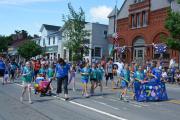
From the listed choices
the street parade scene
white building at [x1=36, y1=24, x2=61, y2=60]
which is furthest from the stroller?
white building at [x1=36, y1=24, x2=61, y2=60]

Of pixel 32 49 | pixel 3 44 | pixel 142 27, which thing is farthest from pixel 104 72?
pixel 3 44

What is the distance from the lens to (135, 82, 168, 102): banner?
16922 millimetres

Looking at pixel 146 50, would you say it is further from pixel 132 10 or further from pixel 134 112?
pixel 134 112

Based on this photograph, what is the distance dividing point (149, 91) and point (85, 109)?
4.04 meters

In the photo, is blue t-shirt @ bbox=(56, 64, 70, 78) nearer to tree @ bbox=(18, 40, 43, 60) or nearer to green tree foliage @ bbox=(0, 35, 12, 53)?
tree @ bbox=(18, 40, 43, 60)

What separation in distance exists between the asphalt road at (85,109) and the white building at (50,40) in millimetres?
53872

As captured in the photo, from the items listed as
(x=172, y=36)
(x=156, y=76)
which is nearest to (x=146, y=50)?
(x=172, y=36)

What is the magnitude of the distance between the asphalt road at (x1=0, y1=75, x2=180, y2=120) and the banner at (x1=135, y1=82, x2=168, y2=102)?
0.53 meters

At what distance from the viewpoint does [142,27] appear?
46688 mm

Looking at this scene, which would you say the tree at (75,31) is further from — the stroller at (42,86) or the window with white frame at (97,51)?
the stroller at (42,86)

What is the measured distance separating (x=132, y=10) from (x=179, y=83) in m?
20.3

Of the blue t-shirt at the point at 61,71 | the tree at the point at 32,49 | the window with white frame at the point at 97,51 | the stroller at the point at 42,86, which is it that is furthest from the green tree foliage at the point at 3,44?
the blue t-shirt at the point at 61,71

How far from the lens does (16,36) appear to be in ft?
397

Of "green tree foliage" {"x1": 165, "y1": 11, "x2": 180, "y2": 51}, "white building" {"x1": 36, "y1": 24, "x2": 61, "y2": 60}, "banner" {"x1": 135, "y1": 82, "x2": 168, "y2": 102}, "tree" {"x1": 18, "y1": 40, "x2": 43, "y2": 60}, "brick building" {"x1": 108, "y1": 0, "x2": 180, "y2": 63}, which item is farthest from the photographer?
"tree" {"x1": 18, "y1": 40, "x2": 43, "y2": 60}
